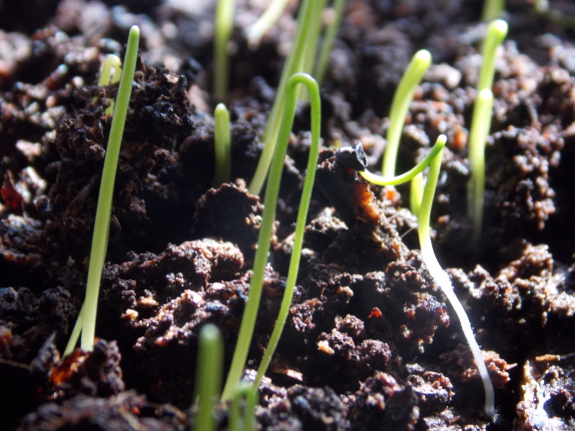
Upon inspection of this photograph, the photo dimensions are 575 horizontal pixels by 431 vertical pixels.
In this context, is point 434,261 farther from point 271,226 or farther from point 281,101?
point 281,101

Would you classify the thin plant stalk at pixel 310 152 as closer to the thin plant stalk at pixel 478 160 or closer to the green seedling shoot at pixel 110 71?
the green seedling shoot at pixel 110 71

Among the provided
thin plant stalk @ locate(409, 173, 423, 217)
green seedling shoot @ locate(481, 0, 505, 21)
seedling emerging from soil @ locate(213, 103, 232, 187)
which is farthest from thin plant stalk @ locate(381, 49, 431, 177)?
green seedling shoot @ locate(481, 0, 505, 21)

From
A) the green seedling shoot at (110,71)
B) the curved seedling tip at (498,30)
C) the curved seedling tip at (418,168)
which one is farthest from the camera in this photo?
the curved seedling tip at (498,30)

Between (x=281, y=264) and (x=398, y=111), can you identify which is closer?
(x=281, y=264)

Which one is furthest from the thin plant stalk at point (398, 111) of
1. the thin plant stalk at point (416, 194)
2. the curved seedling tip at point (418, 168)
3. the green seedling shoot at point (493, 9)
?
the green seedling shoot at point (493, 9)

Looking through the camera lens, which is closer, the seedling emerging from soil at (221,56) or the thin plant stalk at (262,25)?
the seedling emerging from soil at (221,56)

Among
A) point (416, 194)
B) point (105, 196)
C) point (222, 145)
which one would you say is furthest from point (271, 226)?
point (416, 194)

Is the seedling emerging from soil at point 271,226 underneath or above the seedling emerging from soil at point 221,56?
underneath

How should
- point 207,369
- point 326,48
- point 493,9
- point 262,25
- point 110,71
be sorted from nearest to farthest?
point 207,369, point 110,71, point 326,48, point 262,25, point 493,9
